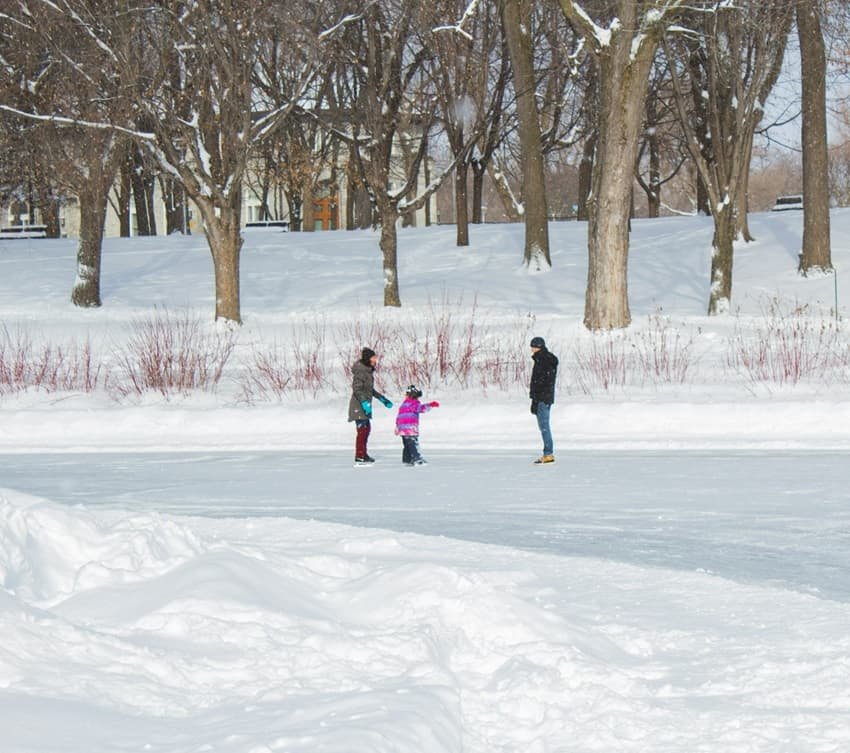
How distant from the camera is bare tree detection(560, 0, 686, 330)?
72.5 ft

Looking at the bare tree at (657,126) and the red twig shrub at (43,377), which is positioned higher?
the bare tree at (657,126)

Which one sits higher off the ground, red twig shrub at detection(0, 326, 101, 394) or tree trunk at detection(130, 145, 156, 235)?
tree trunk at detection(130, 145, 156, 235)

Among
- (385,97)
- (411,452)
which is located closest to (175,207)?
(385,97)

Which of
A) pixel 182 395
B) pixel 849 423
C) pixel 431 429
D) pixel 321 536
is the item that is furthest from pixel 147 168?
pixel 321 536

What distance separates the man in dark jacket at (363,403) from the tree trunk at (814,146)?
56.3 feet

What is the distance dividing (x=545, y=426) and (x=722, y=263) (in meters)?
13.7

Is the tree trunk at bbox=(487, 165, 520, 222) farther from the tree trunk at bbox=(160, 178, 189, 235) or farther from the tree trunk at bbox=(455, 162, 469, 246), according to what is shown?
the tree trunk at bbox=(160, 178, 189, 235)

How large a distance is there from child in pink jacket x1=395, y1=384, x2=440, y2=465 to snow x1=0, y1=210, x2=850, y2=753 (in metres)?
0.36

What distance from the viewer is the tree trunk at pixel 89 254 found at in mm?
30672

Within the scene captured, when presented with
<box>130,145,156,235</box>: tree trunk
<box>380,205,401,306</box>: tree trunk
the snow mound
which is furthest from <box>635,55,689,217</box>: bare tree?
the snow mound

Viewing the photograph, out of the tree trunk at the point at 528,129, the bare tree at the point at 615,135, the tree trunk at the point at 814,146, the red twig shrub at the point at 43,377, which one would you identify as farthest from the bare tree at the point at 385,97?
the red twig shrub at the point at 43,377

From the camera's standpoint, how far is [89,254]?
3103 cm

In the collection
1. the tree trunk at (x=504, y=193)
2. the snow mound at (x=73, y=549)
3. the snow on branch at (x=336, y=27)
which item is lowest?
the snow mound at (x=73, y=549)

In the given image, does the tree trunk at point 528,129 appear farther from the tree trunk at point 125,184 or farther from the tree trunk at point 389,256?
the tree trunk at point 125,184
